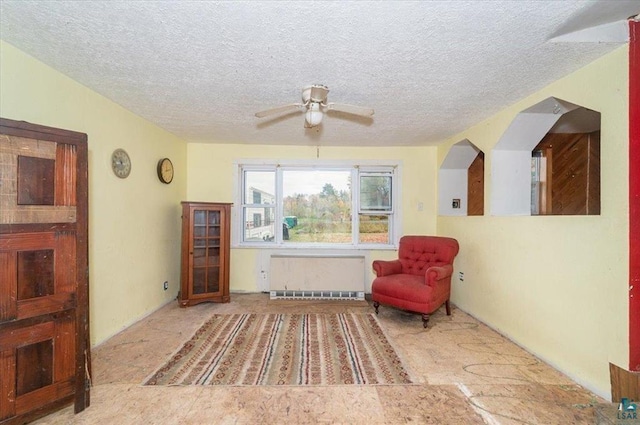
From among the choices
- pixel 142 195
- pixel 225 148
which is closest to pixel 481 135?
pixel 225 148

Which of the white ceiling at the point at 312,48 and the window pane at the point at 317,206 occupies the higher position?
the white ceiling at the point at 312,48

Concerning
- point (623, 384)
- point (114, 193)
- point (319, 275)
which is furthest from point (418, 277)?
point (114, 193)

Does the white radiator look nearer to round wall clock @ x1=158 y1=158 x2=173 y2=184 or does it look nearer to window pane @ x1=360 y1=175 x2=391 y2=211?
window pane @ x1=360 y1=175 x2=391 y2=211

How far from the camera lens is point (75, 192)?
5.60 feet

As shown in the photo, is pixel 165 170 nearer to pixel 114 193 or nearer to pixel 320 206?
pixel 114 193

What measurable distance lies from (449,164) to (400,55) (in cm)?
272

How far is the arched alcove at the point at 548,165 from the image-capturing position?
2.75 m

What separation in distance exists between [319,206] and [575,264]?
3.09 meters

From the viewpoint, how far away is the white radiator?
3.99 meters

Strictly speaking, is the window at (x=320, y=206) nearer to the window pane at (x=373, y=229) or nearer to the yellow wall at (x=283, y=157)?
the window pane at (x=373, y=229)

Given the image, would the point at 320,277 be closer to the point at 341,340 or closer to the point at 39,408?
the point at 341,340

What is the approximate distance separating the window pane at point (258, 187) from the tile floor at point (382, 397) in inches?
92.6

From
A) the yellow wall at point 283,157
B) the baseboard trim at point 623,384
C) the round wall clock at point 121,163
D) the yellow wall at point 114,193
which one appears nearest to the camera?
the baseboard trim at point 623,384

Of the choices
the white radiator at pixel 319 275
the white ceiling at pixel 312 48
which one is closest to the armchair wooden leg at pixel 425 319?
the white radiator at pixel 319 275
